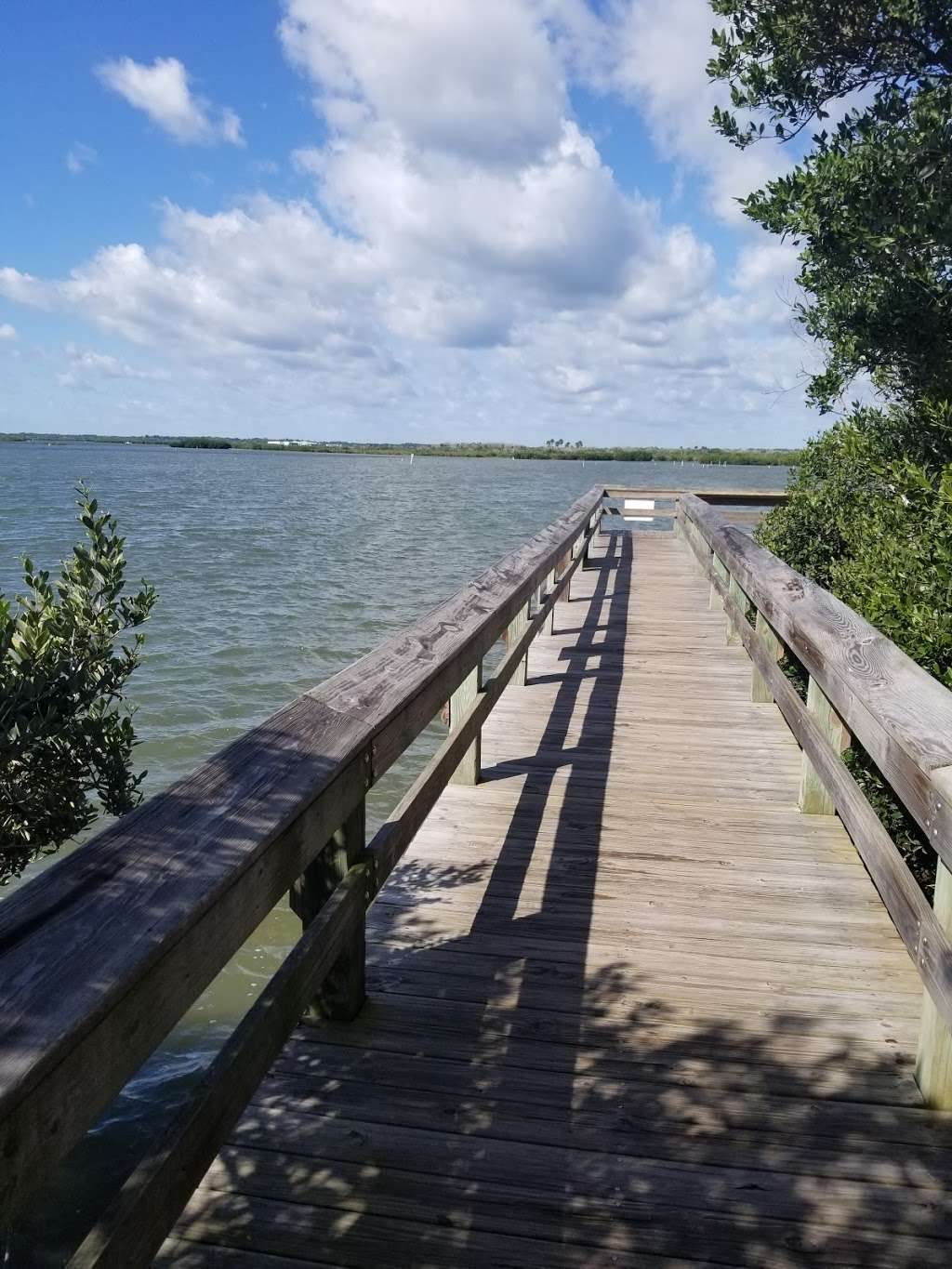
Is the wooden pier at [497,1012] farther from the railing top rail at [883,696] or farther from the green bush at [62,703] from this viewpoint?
the green bush at [62,703]

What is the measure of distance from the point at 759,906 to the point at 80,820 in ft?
7.70

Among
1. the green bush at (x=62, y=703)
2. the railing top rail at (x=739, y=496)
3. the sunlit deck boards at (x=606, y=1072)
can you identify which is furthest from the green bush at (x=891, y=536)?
the railing top rail at (x=739, y=496)

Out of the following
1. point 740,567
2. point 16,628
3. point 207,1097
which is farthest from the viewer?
point 740,567

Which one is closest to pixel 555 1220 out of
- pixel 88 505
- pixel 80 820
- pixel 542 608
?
pixel 80 820

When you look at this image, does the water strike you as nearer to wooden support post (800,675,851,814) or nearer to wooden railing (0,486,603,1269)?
wooden railing (0,486,603,1269)

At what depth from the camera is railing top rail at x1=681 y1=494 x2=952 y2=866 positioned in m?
1.85

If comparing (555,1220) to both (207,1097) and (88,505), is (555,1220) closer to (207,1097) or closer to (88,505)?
(207,1097)

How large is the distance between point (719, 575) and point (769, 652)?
373cm

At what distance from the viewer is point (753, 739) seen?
5.23m

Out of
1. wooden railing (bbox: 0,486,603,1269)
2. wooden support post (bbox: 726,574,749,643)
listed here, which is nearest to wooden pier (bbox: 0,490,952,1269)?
wooden railing (bbox: 0,486,603,1269)

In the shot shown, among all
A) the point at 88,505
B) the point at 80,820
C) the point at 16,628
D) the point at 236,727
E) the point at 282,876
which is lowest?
the point at 236,727

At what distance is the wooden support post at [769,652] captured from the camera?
4.85 m

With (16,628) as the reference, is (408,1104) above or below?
below

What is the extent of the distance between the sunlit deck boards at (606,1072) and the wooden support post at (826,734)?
8cm
